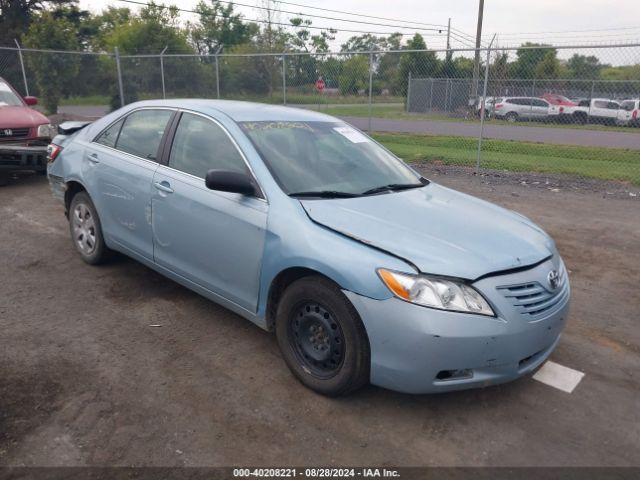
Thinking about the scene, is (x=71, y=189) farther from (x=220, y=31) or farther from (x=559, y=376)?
(x=220, y=31)

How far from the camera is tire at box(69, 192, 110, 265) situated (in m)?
4.86

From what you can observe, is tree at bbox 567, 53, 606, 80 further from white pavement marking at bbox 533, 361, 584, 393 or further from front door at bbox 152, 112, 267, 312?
front door at bbox 152, 112, 267, 312

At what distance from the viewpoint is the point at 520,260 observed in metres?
2.99

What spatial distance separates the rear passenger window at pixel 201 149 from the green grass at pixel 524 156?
8375mm

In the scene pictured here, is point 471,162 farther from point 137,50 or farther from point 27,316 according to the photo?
point 137,50

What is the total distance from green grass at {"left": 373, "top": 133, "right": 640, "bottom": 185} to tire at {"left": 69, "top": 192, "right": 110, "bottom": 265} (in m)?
8.34

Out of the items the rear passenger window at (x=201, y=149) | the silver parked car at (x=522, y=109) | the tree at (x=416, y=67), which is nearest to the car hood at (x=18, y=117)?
the rear passenger window at (x=201, y=149)

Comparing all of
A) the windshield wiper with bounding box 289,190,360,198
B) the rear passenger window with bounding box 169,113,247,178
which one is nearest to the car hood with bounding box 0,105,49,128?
the rear passenger window with bounding box 169,113,247,178

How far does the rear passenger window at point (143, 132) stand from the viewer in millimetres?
4293

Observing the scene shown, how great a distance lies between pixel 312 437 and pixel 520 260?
1479 mm

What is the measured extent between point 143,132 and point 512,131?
1769 cm

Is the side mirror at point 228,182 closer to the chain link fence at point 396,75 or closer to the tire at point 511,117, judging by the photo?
the chain link fence at point 396,75

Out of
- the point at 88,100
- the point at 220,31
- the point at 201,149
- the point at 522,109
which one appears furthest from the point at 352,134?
the point at 220,31

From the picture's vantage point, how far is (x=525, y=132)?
1895 cm
